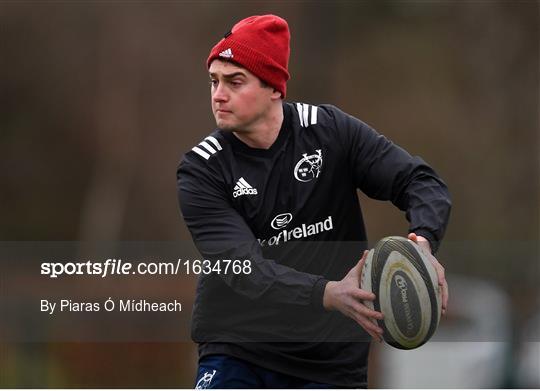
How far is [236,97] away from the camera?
5836 millimetres

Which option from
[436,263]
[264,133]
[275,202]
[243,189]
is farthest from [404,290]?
[264,133]

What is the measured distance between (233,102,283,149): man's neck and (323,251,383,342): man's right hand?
0.88 m

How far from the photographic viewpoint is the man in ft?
19.2

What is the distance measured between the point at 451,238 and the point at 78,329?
8.97 metres

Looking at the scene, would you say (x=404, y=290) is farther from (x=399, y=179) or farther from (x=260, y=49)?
(x=260, y=49)

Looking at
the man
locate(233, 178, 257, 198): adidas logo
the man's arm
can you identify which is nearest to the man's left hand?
the man's arm

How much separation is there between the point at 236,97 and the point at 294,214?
630 mm

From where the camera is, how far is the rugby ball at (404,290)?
536 cm

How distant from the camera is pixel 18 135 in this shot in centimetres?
2544

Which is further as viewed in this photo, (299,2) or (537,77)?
(299,2)

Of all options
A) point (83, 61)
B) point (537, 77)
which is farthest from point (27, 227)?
point (537, 77)

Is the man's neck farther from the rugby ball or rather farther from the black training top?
the rugby ball

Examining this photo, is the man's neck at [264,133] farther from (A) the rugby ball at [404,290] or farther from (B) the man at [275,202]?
(A) the rugby ball at [404,290]

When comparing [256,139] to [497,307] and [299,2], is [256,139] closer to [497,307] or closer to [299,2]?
[497,307]
